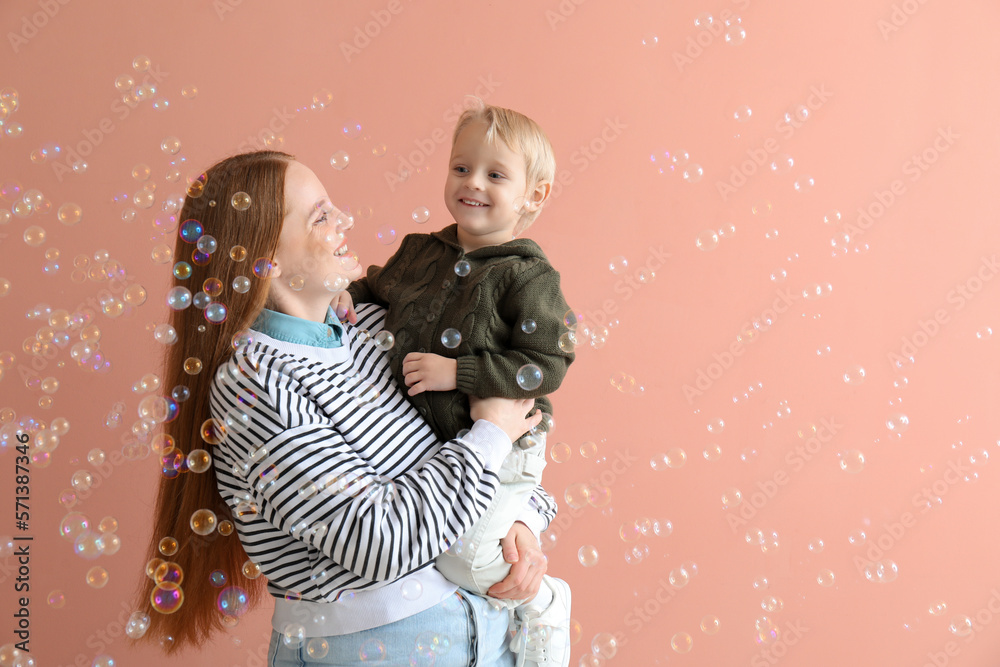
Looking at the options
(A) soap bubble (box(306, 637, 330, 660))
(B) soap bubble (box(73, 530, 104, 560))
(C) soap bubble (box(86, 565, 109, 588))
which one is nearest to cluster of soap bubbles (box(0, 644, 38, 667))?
(C) soap bubble (box(86, 565, 109, 588))

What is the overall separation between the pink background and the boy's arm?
1.20m

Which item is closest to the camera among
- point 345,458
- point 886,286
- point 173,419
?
point 345,458

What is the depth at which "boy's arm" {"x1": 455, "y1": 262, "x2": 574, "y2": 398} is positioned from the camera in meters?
1.62

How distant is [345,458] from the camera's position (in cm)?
143

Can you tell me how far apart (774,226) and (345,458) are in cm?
233

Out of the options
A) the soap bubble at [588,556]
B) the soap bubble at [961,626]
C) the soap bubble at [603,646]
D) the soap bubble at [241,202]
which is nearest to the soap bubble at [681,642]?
the soap bubble at [603,646]

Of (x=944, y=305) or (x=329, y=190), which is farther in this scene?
(x=944, y=305)

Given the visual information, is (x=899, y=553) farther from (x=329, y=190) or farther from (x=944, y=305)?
(x=329, y=190)

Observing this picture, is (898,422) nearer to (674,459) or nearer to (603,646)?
(674,459)

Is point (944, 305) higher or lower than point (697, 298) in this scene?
higher

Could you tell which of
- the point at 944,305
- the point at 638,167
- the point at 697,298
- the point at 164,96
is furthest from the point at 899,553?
the point at 164,96

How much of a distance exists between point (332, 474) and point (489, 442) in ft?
1.00

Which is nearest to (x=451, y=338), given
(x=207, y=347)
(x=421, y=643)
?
(x=207, y=347)

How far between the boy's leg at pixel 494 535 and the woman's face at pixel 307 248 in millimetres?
517
